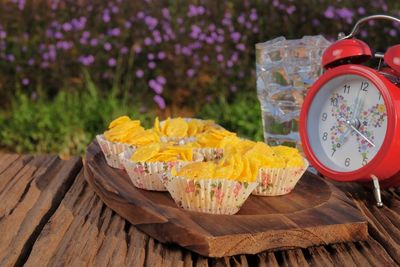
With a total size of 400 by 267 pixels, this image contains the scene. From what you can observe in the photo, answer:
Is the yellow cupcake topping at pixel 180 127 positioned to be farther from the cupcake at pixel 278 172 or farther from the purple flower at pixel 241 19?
the purple flower at pixel 241 19

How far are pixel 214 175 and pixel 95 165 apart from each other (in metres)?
0.58

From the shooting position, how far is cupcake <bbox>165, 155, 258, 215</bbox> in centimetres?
183

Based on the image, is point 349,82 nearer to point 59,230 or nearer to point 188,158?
point 188,158

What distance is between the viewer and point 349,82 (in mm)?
2266

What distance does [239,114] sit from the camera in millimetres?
4574

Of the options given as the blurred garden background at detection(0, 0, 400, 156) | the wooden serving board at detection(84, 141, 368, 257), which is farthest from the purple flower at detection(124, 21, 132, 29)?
the wooden serving board at detection(84, 141, 368, 257)

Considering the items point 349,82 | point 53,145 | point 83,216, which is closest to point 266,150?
point 349,82

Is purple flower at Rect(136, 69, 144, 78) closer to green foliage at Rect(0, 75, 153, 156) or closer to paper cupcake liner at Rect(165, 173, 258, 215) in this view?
A: green foliage at Rect(0, 75, 153, 156)

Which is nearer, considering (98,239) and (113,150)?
(98,239)

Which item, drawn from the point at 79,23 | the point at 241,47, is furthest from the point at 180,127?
the point at 79,23

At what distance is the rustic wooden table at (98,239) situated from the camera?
1.66 m

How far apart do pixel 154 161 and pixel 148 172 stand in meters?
0.10

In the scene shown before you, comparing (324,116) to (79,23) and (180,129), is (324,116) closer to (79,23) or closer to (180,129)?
(180,129)

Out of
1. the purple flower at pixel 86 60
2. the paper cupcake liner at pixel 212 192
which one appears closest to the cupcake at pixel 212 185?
the paper cupcake liner at pixel 212 192
